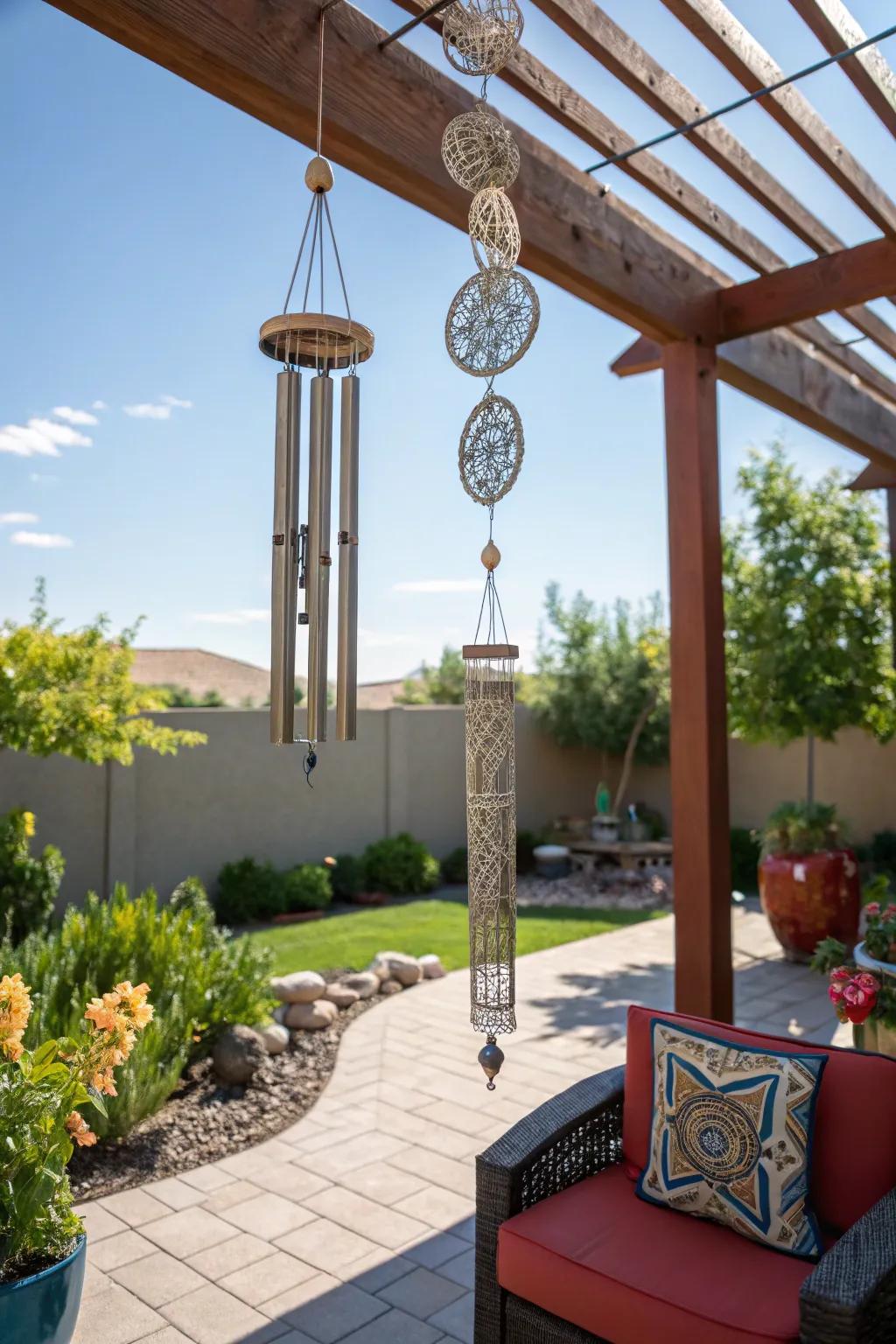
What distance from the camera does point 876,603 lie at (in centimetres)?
688

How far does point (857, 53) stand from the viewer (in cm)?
296

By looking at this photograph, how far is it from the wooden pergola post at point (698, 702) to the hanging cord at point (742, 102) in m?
0.89

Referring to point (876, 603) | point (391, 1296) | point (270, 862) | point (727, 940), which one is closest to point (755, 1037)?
point (391, 1296)

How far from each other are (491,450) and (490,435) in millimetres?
34

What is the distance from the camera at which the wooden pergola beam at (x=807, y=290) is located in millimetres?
3701

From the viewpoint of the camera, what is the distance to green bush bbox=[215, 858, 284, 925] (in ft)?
26.0

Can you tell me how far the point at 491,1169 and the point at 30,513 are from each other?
67.8 feet

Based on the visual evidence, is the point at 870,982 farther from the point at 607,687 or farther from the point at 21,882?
the point at 607,687

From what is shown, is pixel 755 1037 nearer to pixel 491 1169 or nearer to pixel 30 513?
pixel 491 1169

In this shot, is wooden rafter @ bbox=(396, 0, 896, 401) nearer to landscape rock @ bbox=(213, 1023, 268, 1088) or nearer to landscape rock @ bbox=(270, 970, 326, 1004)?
landscape rock @ bbox=(213, 1023, 268, 1088)

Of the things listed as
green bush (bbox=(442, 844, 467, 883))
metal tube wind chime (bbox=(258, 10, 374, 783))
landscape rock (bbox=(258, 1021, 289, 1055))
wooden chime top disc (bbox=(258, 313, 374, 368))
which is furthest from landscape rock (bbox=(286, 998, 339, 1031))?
green bush (bbox=(442, 844, 467, 883))

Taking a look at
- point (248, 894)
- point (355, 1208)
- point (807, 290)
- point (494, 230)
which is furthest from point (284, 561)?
point (248, 894)

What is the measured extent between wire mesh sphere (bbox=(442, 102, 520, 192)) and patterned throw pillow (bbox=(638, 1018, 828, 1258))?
2025 millimetres

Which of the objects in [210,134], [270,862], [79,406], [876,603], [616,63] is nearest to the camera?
[616,63]
